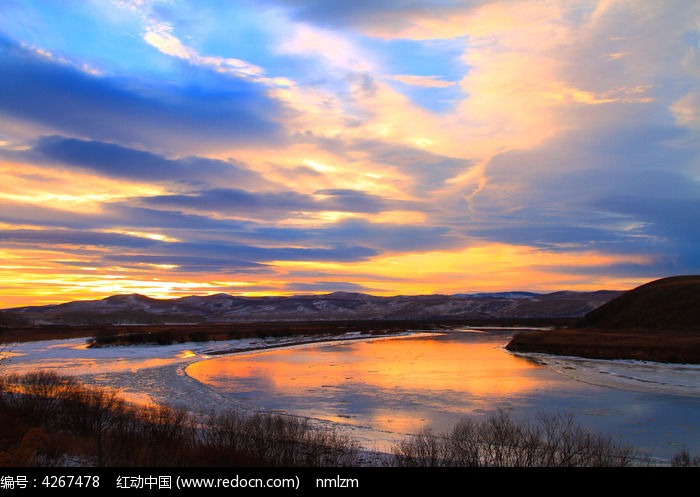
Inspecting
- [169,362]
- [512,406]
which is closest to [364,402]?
[512,406]

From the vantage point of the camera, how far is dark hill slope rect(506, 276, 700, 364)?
35.1 meters

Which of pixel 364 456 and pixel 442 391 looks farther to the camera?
pixel 442 391

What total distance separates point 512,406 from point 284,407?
807 cm

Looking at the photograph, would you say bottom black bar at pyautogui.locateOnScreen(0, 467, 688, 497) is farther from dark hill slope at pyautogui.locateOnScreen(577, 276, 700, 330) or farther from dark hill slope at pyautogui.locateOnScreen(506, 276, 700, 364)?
dark hill slope at pyautogui.locateOnScreen(577, 276, 700, 330)

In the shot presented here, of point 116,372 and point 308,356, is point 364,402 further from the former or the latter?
point 308,356

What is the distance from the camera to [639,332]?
53.2 m

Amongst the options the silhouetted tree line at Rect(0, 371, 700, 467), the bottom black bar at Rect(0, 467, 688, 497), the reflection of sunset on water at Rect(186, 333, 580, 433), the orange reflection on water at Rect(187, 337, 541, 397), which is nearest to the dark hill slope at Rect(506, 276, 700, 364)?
the orange reflection on water at Rect(187, 337, 541, 397)

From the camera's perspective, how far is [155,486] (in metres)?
6.49

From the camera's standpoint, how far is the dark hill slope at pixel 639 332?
35125mm

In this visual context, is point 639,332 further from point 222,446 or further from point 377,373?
point 222,446

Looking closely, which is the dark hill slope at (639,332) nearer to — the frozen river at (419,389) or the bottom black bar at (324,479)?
the frozen river at (419,389)

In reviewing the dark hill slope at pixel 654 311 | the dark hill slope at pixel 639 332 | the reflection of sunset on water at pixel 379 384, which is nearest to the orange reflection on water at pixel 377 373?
the reflection of sunset on water at pixel 379 384

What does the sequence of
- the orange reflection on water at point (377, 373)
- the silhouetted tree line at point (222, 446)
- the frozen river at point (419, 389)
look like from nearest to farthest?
1. the silhouetted tree line at point (222, 446)
2. the frozen river at point (419, 389)
3. the orange reflection on water at point (377, 373)

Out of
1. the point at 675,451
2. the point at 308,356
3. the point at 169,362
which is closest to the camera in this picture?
the point at 675,451
